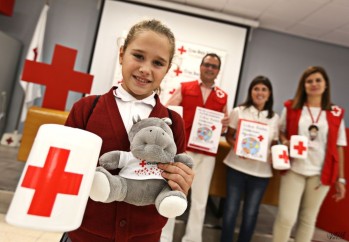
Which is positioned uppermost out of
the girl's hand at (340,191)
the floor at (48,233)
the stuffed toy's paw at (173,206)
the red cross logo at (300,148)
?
the red cross logo at (300,148)

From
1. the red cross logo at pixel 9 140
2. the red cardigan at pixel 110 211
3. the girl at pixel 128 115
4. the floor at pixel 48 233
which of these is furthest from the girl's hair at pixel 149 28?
the red cross logo at pixel 9 140

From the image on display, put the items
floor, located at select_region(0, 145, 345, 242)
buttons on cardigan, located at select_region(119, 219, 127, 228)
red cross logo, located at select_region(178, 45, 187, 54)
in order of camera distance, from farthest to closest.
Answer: red cross logo, located at select_region(178, 45, 187, 54)
floor, located at select_region(0, 145, 345, 242)
buttons on cardigan, located at select_region(119, 219, 127, 228)

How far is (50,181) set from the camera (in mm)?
381

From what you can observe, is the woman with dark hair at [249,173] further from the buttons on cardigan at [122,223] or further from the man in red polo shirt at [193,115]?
the buttons on cardigan at [122,223]

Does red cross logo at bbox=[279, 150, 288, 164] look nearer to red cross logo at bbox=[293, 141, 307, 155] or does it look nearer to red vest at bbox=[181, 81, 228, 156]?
red cross logo at bbox=[293, 141, 307, 155]

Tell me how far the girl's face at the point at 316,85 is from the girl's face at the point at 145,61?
147 centimetres

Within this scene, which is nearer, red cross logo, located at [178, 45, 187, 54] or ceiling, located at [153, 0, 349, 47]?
ceiling, located at [153, 0, 349, 47]

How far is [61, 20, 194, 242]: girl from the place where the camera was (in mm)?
625

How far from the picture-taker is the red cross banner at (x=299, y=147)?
1650 millimetres

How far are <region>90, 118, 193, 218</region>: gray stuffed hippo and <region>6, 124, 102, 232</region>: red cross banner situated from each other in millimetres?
104

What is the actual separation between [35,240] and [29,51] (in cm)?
291

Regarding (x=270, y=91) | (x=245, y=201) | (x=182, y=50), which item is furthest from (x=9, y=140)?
(x=270, y=91)

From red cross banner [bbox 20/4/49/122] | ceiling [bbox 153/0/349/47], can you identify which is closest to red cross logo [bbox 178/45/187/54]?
ceiling [bbox 153/0/349/47]

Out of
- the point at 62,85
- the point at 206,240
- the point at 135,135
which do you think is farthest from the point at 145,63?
the point at 206,240
